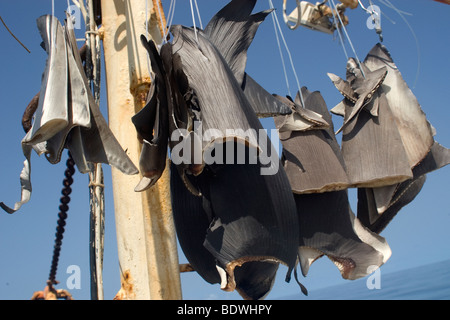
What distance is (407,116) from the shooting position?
1.54 metres

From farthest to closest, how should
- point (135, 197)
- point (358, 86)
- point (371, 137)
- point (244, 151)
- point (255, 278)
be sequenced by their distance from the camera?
point (358, 86), point (371, 137), point (135, 197), point (255, 278), point (244, 151)

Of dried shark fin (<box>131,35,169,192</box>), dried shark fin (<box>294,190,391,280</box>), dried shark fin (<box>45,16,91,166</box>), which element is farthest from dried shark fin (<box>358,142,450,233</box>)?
dried shark fin (<box>45,16,91,166</box>)

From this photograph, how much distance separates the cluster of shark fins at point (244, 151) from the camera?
1.15 m

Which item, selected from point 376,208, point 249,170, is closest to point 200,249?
point 249,170

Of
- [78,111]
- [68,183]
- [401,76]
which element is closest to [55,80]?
[78,111]

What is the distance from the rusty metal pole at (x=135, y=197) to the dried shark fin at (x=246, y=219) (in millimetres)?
228

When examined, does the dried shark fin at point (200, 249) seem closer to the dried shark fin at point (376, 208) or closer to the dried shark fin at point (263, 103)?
the dried shark fin at point (263, 103)

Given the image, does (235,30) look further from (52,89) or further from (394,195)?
(394,195)

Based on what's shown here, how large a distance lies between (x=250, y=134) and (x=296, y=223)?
0.21 m

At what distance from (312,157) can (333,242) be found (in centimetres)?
20

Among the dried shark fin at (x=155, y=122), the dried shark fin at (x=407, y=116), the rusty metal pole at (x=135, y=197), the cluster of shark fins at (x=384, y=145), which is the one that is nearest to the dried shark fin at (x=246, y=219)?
the dried shark fin at (x=155, y=122)

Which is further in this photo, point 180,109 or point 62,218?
point 62,218

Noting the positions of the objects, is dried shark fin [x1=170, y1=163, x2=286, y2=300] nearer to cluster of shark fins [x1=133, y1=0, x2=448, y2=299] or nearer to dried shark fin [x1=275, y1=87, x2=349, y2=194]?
cluster of shark fins [x1=133, y1=0, x2=448, y2=299]

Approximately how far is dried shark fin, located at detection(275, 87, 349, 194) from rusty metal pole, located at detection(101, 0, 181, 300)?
29cm
